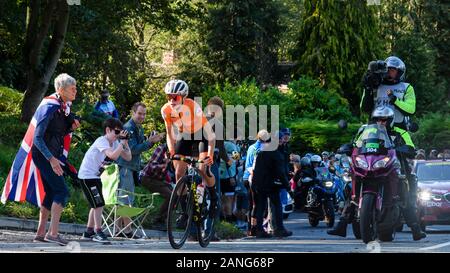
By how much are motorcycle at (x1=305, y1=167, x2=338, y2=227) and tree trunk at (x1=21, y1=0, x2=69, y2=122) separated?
6.83 m

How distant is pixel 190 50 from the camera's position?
55062mm

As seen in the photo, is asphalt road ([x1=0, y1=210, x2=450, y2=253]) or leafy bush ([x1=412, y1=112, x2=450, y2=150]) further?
leafy bush ([x1=412, y1=112, x2=450, y2=150])

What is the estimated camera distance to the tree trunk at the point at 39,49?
26.8 meters

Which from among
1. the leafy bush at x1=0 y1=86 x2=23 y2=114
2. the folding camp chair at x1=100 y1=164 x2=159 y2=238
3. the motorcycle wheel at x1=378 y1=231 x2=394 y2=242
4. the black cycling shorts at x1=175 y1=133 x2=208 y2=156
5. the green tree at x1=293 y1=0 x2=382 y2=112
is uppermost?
the green tree at x1=293 y1=0 x2=382 y2=112

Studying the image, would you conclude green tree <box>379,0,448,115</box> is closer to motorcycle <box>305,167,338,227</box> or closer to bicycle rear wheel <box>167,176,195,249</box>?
motorcycle <box>305,167,338,227</box>

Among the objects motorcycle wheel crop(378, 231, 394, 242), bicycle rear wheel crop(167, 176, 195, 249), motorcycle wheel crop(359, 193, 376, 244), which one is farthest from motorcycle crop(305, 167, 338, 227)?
bicycle rear wheel crop(167, 176, 195, 249)

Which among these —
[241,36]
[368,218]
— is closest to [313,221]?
[368,218]

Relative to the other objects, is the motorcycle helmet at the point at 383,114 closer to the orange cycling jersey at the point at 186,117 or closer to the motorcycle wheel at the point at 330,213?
the orange cycling jersey at the point at 186,117

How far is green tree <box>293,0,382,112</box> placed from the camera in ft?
185

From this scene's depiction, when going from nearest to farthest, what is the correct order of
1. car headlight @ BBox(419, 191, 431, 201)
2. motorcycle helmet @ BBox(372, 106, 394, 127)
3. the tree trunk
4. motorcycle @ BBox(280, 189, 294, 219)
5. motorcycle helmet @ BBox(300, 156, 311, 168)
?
motorcycle helmet @ BBox(372, 106, 394, 127)
motorcycle @ BBox(280, 189, 294, 219)
car headlight @ BBox(419, 191, 431, 201)
motorcycle helmet @ BBox(300, 156, 311, 168)
the tree trunk

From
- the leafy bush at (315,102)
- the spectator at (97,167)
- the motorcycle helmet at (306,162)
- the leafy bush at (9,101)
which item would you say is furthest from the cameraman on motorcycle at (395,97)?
the leafy bush at (315,102)
